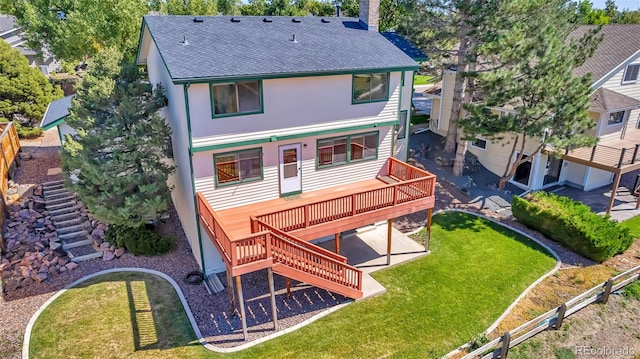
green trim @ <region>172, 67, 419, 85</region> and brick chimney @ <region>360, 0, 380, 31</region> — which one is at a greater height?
brick chimney @ <region>360, 0, 380, 31</region>

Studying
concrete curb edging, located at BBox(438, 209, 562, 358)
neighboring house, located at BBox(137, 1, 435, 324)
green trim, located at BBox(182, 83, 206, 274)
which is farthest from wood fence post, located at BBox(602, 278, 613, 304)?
green trim, located at BBox(182, 83, 206, 274)

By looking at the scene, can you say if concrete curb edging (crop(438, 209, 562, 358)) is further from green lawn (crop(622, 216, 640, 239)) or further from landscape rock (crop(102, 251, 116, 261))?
landscape rock (crop(102, 251, 116, 261))

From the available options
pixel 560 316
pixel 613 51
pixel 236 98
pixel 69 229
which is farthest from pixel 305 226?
pixel 613 51

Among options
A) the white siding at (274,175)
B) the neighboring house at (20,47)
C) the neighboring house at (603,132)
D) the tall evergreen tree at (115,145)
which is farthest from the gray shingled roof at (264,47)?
the neighboring house at (20,47)

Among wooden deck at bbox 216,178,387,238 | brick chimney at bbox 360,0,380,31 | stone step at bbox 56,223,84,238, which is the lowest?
stone step at bbox 56,223,84,238

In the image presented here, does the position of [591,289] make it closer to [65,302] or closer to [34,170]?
[65,302]

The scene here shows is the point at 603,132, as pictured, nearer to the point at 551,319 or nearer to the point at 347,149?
the point at 551,319
